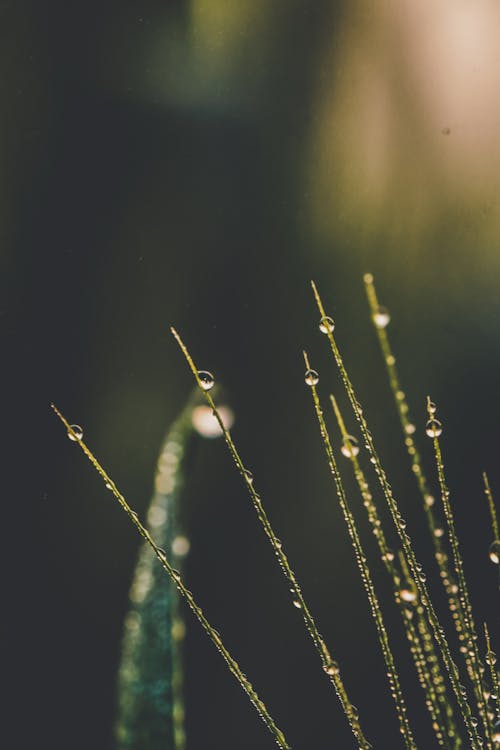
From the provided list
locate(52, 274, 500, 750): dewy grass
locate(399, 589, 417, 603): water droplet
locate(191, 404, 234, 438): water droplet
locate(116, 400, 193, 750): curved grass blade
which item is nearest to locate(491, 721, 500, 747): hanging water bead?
locate(52, 274, 500, 750): dewy grass

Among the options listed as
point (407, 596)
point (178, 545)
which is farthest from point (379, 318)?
point (178, 545)

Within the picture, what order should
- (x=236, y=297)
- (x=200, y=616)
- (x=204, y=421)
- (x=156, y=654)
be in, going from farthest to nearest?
1. (x=236, y=297)
2. (x=204, y=421)
3. (x=156, y=654)
4. (x=200, y=616)

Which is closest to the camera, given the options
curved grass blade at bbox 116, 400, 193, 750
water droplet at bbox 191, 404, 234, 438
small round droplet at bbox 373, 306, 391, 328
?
small round droplet at bbox 373, 306, 391, 328

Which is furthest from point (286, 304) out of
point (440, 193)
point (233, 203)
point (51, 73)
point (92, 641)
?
point (92, 641)

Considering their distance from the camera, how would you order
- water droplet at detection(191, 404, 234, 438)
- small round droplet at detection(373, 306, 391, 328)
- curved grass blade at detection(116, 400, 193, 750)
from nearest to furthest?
1. small round droplet at detection(373, 306, 391, 328)
2. curved grass blade at detection(116, 400, 193, 750)
3. water droplet at detection(191, 404, 234, 438)

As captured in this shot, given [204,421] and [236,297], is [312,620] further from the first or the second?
[236,297]

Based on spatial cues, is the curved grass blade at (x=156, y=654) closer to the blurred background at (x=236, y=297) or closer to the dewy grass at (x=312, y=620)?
the dewy grass at (x=312, y=620)

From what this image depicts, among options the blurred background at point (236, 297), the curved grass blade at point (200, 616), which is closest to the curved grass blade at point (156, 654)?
the curved grass blade at point (200, 616)

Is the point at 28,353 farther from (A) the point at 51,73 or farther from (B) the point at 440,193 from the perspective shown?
(B) the point at 440,193

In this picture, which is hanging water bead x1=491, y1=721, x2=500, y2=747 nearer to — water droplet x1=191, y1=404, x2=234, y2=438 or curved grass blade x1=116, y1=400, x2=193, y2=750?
curved grass blade x1=116, y1=400, x2=193, y2=750
